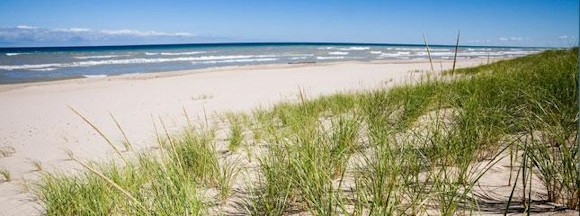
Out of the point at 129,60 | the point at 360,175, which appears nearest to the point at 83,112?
the point at 360,175

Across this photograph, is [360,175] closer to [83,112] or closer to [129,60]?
[83,112]

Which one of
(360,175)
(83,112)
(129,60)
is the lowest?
(83,112)

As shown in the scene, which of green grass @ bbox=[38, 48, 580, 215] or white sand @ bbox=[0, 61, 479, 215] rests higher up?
green grass @ bbox=[38, 48, 580, 215]

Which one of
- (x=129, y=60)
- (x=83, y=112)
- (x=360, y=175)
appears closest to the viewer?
(x=360, y=175)

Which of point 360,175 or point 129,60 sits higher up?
point 129,60

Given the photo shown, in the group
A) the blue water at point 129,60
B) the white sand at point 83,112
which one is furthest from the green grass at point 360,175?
the blue water at point 129,60

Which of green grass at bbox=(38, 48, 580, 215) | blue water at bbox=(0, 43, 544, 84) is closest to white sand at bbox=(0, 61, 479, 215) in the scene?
green grass at bbox=(38, 48, 580, 215)

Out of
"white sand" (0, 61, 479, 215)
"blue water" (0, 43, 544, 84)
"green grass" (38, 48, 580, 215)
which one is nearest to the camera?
"green grass" (38, 48, 580, 215)

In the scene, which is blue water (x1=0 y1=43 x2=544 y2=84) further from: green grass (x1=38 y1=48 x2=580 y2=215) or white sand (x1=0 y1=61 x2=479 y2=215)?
white sand (x1=0 y1=61 x2=479 y2=215)

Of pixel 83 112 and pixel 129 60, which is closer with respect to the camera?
pixel 83 112

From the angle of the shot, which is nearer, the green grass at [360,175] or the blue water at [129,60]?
the green grass at [360,175]

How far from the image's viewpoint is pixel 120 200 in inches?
90.5

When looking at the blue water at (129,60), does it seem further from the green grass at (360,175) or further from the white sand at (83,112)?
the white sand at (83,112)

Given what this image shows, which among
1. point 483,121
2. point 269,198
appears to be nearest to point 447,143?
point 483,121
